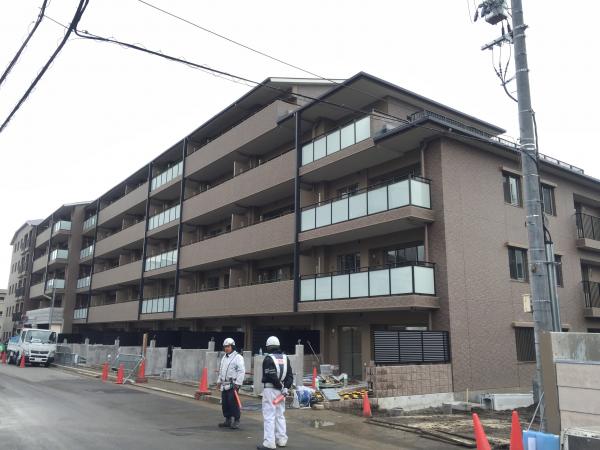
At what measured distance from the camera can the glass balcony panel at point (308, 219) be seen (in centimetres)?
2148

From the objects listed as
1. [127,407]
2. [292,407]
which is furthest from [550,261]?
[127,407]

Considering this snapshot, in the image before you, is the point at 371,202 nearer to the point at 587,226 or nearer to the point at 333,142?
the point at 333,142

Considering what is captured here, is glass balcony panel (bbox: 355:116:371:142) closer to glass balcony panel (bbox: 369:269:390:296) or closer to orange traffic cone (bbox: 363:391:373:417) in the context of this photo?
glass balcony panel (bbox: 369:269:390:296)

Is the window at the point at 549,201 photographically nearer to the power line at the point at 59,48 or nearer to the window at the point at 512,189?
the window at the point at 512,189

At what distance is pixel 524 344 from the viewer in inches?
771

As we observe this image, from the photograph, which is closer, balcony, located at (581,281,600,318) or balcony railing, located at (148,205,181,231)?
balcony, located at (581,281,600,318)

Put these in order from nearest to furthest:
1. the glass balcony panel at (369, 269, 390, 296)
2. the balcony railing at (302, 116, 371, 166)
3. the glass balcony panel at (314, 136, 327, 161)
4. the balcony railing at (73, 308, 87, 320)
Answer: the glass balcony panel at (369, 269, 390, 296)
the balcony railing at (302, 116, 371, 166)
the glass balcony panel at (314, 136, 327, 161)
the balcony railing at (73, 308, 87, 320)

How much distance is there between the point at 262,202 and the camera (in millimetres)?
27172

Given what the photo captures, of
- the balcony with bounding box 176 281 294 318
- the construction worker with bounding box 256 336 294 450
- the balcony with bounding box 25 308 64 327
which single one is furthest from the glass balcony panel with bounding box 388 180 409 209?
the balcony with bounding box 25 308 64 327

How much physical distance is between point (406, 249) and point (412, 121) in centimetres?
504

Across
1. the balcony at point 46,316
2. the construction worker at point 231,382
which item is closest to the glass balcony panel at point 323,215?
the construction worker at point 231,382

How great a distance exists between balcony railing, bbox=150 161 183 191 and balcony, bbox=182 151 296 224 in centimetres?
303

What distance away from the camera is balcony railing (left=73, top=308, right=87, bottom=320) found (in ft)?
154

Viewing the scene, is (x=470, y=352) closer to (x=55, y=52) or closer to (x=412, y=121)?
(x=412, y=121)
